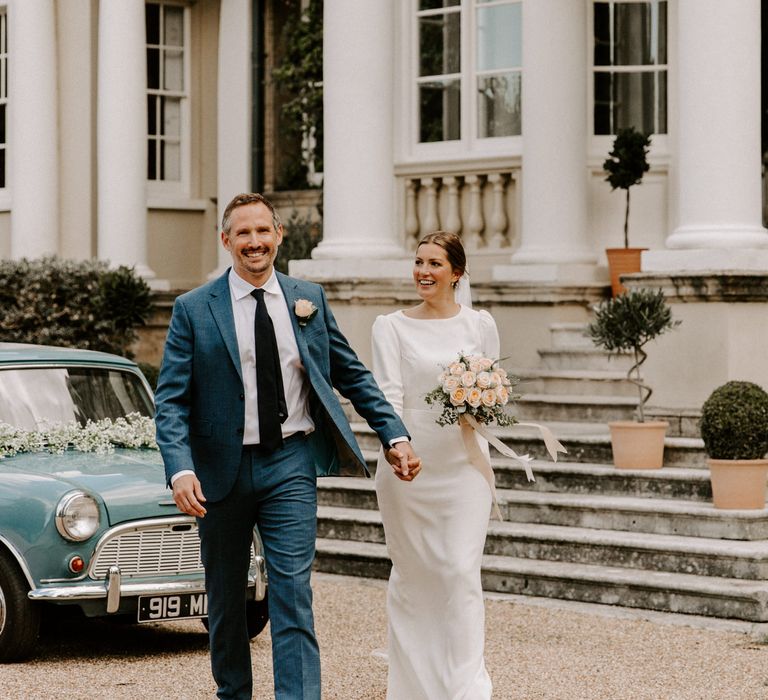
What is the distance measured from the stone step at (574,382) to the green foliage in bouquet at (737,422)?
8.09 feet

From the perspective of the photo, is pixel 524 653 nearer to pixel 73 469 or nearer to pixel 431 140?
pixel 73 469

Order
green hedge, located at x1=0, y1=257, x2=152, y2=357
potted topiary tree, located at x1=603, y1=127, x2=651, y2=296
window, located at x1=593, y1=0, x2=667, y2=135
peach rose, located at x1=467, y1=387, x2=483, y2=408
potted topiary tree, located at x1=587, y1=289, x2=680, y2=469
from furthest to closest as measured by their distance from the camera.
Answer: green hedge, located at x1=0, y1=257, x2=152, y2=357
window, located at x1=593, y1=0, x2=667, y2=135
potted topiary tree, located at x1=603, y1=127, x2=651, y2=296
potted topiary tree, located at x1=587, y1=289, x2=680, y2=469
peach rose, located at x1=467, y1=387, x2=483, y2=408

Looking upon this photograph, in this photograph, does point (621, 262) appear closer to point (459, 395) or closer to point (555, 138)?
point (555, 138)

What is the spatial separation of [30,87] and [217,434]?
453 inches

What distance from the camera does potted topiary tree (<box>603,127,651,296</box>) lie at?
12719mm

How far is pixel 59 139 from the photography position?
16703 millimetres

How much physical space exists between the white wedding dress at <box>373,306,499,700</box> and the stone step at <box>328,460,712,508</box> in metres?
3.60

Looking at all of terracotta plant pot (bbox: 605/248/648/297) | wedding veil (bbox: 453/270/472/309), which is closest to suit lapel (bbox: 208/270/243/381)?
wedding veil (bbox: 453/270/472/309)

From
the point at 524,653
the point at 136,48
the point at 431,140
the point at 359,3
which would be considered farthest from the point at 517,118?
→ the point at 524,653

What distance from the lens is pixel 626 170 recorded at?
1278 cm

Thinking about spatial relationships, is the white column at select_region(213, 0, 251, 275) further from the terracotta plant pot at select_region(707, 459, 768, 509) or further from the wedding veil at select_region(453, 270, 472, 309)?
the wedding veil at select_region(453, 270, 472, 309)

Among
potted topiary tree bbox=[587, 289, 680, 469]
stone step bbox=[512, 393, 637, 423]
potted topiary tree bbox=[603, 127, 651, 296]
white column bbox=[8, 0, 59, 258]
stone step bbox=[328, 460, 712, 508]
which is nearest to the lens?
stone step bbox=[328, 460, 712, 508]

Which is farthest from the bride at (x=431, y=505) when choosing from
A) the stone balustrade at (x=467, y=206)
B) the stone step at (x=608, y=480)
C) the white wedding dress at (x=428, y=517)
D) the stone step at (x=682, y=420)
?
the stone balustrade at (x=467, y=206)

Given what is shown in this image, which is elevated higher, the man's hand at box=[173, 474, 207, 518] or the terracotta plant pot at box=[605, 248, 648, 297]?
the terracotta plant pot at box=[605, 248, 648, 297]
